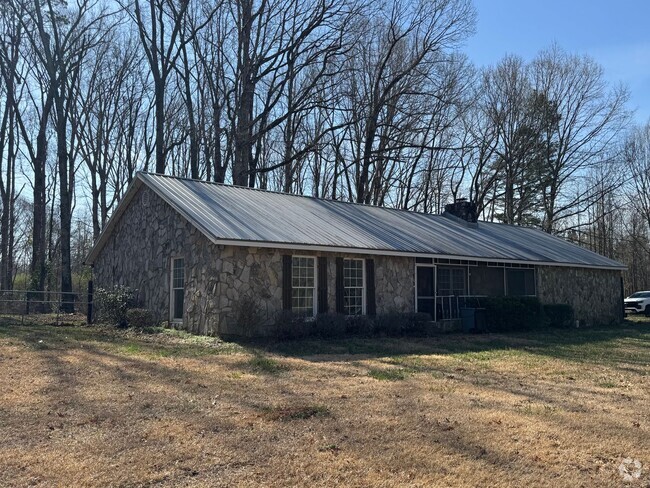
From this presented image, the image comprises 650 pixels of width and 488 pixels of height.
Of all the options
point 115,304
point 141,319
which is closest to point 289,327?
point 141,319

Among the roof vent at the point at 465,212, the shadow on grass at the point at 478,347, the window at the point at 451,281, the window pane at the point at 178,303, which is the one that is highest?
the roof vent at the point at 465,212

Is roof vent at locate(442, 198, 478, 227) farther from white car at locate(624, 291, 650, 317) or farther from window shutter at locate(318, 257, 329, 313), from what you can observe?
white car at locate(624, 291, 650, 317)

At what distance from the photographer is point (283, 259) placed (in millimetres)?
14695

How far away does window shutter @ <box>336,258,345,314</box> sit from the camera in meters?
15.8

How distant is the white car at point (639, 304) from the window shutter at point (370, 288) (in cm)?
2087

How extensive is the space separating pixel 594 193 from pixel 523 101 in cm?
842

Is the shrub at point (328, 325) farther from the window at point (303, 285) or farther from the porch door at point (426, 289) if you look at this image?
the porch door at point (426, 289)

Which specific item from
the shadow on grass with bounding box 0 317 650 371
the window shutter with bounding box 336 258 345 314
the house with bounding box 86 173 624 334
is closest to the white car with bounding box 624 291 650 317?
the house with bounding box 86 173 624 334

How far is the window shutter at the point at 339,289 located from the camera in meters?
15.8

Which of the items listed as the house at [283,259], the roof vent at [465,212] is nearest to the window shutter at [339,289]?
the house at [283,259]

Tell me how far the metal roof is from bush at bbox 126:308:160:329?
10.1 ft

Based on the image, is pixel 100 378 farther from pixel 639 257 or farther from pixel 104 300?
pixel 639 257

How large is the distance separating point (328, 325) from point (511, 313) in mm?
7081

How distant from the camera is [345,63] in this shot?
2764cm
